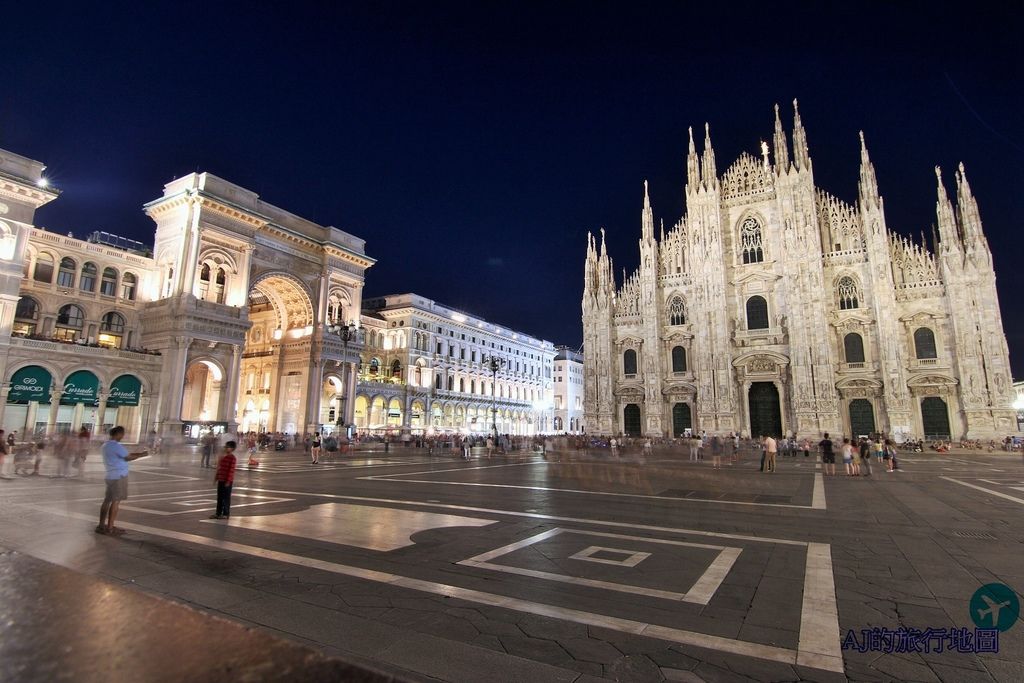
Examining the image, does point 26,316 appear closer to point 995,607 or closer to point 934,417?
point 995,607

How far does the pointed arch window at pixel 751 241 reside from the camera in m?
45.9

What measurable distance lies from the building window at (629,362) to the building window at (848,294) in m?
17.3

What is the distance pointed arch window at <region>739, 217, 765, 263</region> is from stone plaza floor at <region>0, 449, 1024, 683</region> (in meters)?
38.0

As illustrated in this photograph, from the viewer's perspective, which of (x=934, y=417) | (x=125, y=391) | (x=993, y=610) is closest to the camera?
(x=993, y=610)

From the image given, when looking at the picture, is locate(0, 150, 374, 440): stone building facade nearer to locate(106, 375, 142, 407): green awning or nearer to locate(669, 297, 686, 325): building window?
locate(106, 375, 142, 407): green awning

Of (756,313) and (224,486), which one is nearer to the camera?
(224,486)

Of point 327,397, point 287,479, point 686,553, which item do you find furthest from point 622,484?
point 327,397

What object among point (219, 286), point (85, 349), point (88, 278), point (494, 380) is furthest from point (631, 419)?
point (88, 278)

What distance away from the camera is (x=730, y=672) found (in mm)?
3260

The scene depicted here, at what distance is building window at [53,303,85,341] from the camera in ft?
121

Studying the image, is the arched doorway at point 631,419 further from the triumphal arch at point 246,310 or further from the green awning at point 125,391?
the green awning at point 125,391

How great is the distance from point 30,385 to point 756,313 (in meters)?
52.9

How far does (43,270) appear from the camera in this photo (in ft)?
118

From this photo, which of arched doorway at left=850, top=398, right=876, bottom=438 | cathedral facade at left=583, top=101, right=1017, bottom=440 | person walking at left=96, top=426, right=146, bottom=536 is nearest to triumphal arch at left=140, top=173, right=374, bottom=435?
cathedral facade at left=583, top=101, right=1017, bottom=440
